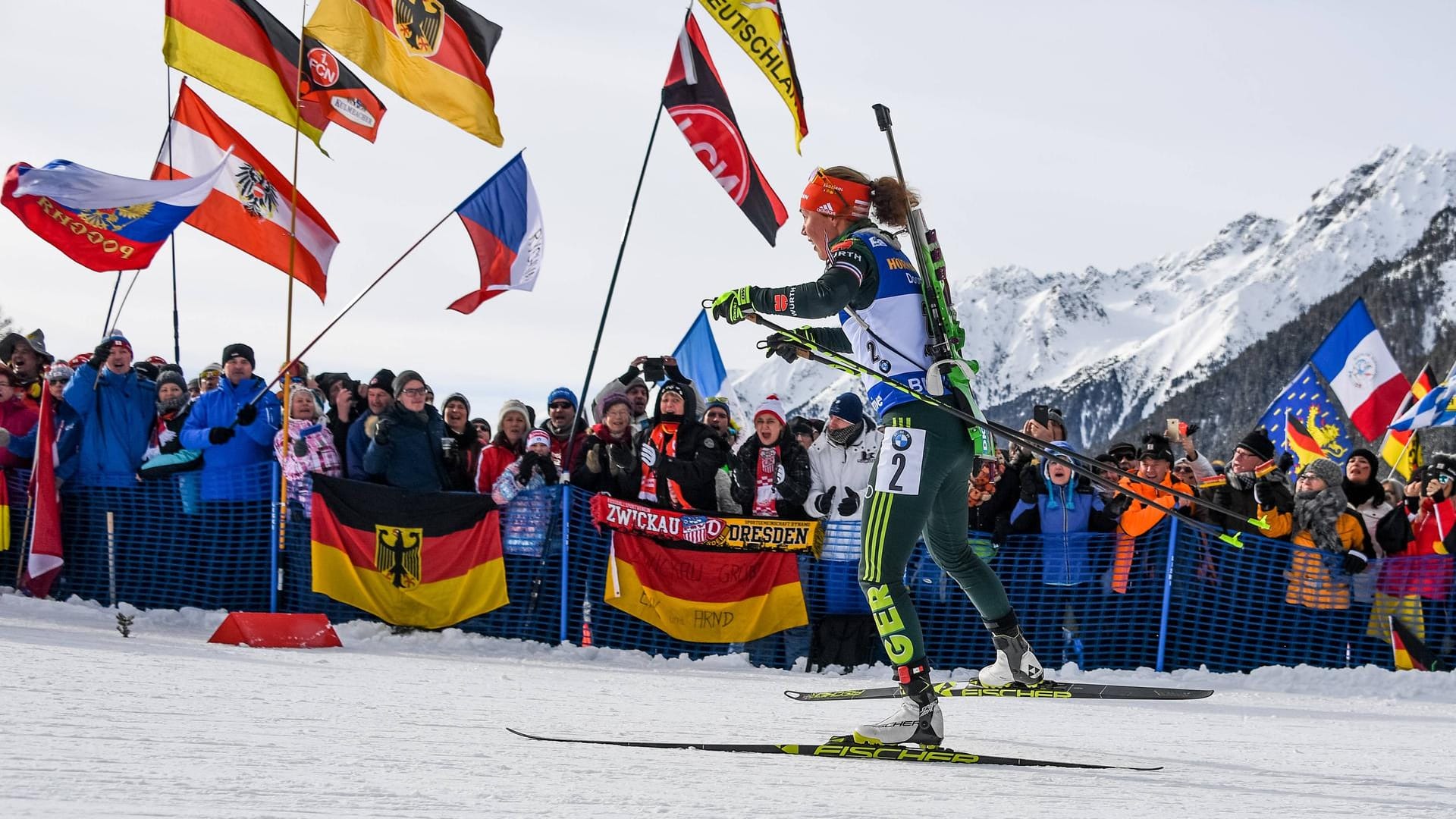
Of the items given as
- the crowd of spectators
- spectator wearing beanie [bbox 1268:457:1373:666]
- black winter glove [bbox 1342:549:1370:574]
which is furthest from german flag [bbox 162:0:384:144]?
black winter glove [bbox 1342:549:1370:574]

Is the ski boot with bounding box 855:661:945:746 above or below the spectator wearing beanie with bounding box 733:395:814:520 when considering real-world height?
below

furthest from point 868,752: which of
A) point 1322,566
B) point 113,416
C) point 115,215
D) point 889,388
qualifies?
point 113,416

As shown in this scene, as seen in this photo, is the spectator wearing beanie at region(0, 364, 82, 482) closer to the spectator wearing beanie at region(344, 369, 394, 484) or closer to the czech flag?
the czech flag

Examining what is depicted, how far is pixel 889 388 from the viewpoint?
506cm

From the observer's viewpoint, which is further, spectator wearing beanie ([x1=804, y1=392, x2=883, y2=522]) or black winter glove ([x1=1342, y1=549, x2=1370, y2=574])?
spectator wearing beanie ([x1=804, y1=392, x2=883, y2=522])

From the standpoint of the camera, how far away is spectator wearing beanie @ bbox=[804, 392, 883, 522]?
8.84m

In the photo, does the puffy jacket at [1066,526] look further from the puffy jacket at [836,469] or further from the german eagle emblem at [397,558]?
the german eagle emblem at [397,558]

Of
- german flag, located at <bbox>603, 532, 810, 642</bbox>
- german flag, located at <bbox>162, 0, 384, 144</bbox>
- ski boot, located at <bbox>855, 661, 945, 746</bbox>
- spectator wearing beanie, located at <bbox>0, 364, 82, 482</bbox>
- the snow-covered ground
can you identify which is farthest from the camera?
german flag, located at <bbox>162, 0, 384, 144</bbox>

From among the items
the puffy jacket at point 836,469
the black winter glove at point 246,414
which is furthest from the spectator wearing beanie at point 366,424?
the puffy jacket at point 836,469

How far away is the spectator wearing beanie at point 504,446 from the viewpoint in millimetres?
9109

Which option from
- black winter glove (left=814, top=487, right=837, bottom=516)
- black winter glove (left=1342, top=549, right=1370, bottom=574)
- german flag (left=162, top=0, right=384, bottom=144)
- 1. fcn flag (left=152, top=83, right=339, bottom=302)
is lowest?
black winter glove (left=1342, top=549, right=1370, bottom=574)

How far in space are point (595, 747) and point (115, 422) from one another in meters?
6.32

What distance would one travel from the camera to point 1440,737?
5.70 m

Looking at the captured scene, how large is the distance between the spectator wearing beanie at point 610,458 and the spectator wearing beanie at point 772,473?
697mm
